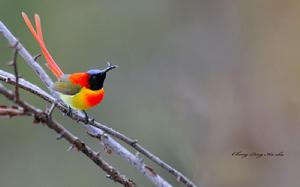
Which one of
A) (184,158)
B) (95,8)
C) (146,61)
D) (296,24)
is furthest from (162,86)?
(296,24)

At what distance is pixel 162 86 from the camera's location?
2.55 meters

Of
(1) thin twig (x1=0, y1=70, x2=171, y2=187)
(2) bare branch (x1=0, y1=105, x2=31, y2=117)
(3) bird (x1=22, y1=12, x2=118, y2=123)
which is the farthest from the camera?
(3) bird (x1=22, y1=12, x2=118, y2=123)

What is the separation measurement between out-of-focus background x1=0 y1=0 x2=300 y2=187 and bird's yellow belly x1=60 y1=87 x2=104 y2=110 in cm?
134

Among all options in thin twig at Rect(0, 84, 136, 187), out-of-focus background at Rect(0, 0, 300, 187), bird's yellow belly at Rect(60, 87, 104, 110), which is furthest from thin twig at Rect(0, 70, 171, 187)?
out-of-focus background at Rect(0, 0, 300, 187)

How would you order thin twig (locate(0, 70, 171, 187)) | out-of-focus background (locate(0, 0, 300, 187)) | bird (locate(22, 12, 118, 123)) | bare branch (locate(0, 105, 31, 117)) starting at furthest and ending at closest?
out-of-focus background (locate(0, 0, 300, 187)) → bird (locate(22, 12, 118, 123)) → thin twig (locate(0, 70, 171, 187)) → bare branch (locate(0, 105, 31, 117))

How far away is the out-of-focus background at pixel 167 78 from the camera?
7.13 feet

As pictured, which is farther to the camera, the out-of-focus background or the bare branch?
the out-of-focus background

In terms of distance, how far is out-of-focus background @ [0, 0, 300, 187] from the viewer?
217 cm

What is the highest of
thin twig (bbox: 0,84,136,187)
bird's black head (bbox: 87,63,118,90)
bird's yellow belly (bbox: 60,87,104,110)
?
bird's black head (bbox: 87,63,118,90)

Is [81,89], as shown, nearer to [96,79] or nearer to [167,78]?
[96,79]

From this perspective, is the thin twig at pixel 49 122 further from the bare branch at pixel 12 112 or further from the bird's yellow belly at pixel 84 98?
the bird's yellow belly at pixel 84 98

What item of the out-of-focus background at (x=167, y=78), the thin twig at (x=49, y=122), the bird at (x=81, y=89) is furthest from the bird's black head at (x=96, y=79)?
the out-of-focus background at (x=167, y=78)

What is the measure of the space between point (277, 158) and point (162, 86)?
0.80m

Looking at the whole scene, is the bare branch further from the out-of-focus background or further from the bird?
the out-of-focus background
